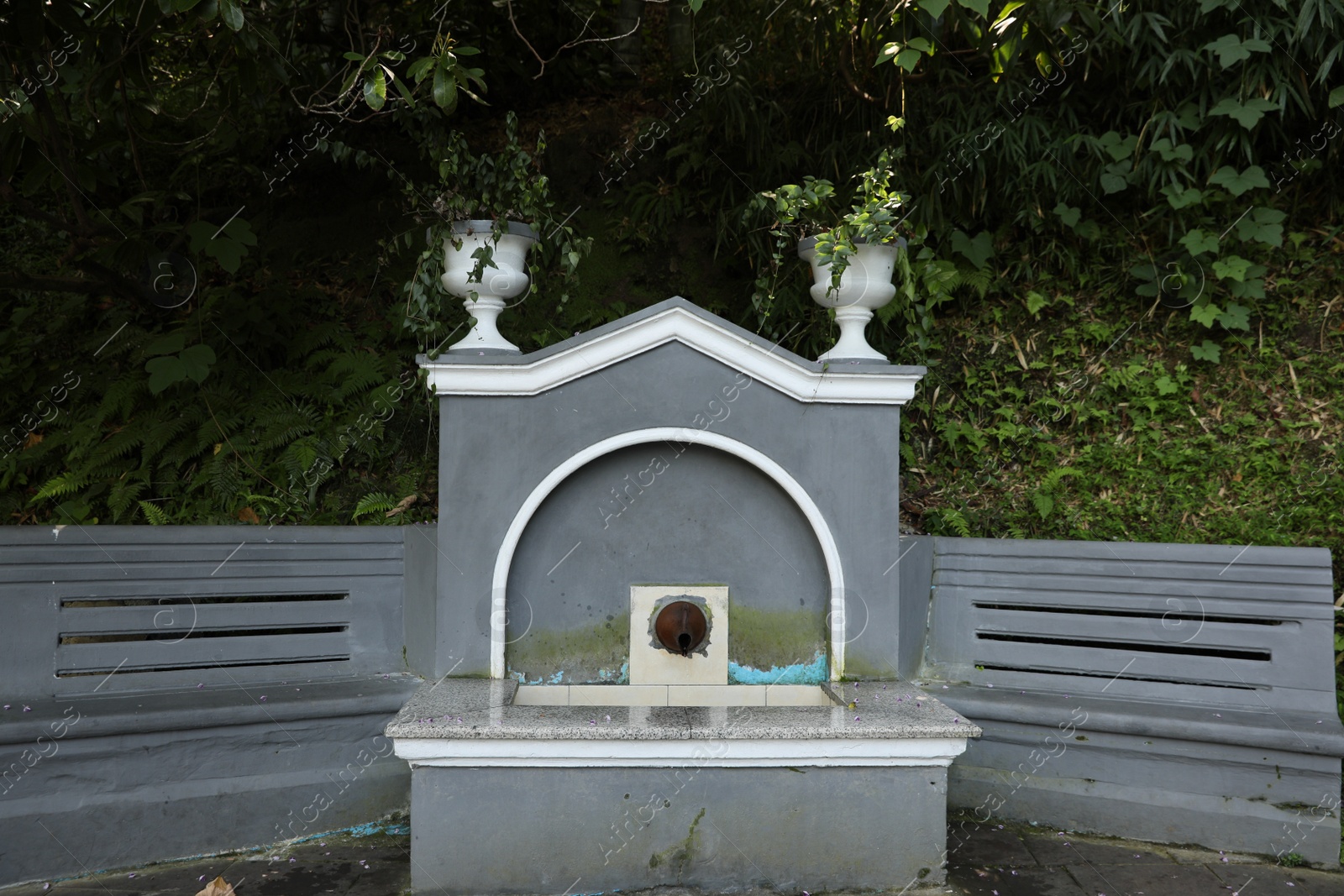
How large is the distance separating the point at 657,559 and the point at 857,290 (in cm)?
140

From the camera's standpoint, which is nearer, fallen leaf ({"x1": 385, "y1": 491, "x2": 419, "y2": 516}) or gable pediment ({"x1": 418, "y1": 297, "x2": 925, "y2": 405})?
gable pediment ({"x1": 418, "y1": 297, "x2": 925, "y2": 405})

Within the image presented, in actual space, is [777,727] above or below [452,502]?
below

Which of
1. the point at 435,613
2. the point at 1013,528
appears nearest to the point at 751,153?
the point at 1013,528

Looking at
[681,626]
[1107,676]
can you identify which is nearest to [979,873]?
[1107,676]

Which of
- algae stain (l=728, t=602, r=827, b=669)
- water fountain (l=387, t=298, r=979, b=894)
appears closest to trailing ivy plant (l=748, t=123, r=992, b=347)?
water fountain (l=387, t=298, r=979, b=894)

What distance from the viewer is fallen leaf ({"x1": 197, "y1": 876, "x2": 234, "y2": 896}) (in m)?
3.00

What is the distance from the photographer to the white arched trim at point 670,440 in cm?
367

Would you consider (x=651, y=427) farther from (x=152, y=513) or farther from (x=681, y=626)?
(x=152, y=513)

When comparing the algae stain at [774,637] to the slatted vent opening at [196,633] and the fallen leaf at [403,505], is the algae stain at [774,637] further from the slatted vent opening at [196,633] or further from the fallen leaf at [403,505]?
the fallen leaf at [403,505]

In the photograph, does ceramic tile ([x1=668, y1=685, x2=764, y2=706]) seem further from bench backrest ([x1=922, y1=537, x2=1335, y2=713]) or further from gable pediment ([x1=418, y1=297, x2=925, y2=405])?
gable pediment ([x1=418, y1=297, x2=925, y2=405])

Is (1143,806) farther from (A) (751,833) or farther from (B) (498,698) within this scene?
(B) (498,698)

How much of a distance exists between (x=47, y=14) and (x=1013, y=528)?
16.7 ft

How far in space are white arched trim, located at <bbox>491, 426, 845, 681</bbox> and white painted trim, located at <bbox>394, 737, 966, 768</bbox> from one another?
24.2 inches

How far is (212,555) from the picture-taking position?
375 centimetres
